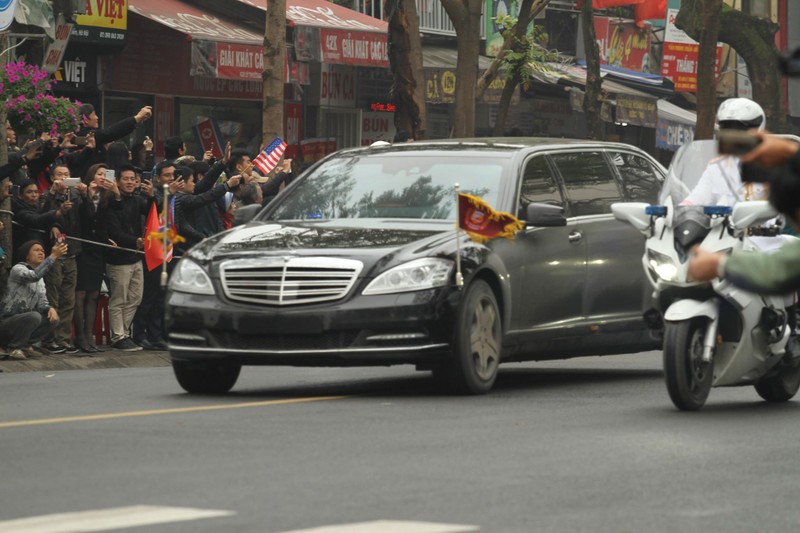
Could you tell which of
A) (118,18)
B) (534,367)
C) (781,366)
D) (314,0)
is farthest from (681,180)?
(314,0)

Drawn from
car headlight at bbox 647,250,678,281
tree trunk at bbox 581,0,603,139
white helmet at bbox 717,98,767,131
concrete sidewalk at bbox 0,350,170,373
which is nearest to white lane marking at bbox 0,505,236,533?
car headlight at bbox 647,250,678,281

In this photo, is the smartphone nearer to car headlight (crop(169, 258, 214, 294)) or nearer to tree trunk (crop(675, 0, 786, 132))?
car headlight (crop(169, 258, 214, 294))

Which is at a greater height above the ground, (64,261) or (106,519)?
(64,261)

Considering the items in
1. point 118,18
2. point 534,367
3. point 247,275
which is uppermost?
point 118,18

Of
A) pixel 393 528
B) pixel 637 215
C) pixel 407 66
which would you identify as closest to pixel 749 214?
pixel 637 215

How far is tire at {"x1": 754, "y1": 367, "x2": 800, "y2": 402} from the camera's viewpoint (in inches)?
500

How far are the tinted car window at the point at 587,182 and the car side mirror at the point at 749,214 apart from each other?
104 inches

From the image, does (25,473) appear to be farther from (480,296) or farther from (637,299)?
(637,299)

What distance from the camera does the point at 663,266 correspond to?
12078 mm

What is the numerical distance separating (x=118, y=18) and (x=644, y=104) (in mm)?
17505

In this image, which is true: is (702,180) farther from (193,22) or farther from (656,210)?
(193,22)

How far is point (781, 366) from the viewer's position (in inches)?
492

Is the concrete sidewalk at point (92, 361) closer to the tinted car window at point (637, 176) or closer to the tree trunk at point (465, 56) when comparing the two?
the tinted car window at point (637, 176)

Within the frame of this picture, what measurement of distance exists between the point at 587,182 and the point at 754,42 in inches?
1157
